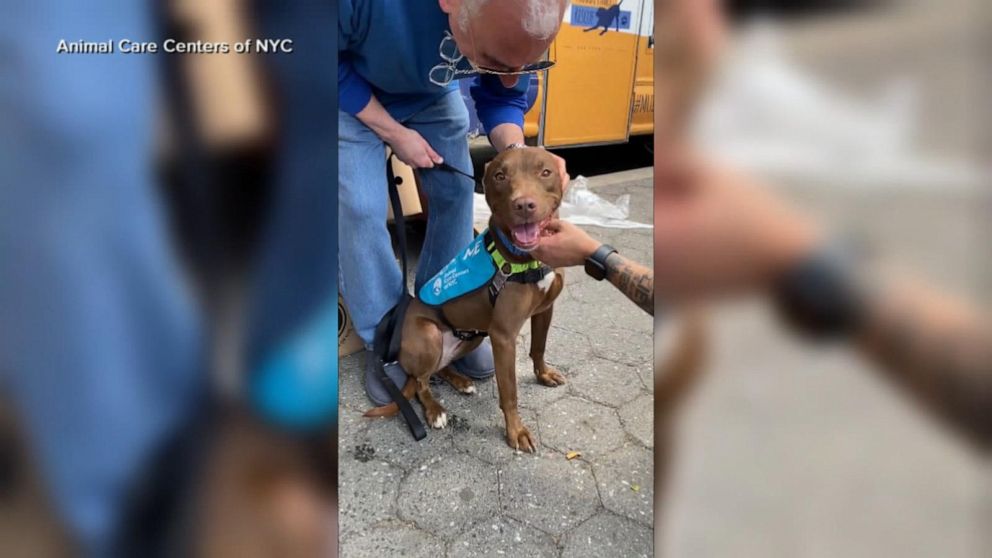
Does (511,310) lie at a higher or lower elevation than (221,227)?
lower

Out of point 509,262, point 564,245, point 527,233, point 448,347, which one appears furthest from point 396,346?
point 564,245

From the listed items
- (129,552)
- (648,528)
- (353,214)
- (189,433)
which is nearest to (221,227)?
(189,433)

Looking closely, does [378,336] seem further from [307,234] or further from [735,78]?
[735,78]

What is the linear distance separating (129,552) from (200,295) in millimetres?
382

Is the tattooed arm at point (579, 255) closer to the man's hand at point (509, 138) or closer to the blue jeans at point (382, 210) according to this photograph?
the man's hand at point (509, 138)

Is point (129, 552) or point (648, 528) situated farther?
point (648, 528)

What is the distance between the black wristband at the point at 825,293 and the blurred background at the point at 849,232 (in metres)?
0.01

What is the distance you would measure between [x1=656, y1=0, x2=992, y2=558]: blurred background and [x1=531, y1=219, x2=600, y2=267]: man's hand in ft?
2.56

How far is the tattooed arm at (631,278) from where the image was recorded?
87 centimetres

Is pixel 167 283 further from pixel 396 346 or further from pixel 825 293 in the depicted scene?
pixel 396 346

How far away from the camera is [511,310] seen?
66.9 inches

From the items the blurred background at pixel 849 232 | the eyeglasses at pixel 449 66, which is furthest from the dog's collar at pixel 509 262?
the blurred background at pixel 849 232

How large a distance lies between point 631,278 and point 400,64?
0.73 metres

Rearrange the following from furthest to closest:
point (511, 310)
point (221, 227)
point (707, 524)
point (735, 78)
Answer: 1. point (511, 310)
2. point (221, 227)
3. point (707, 524)
4. point (735, 78)
